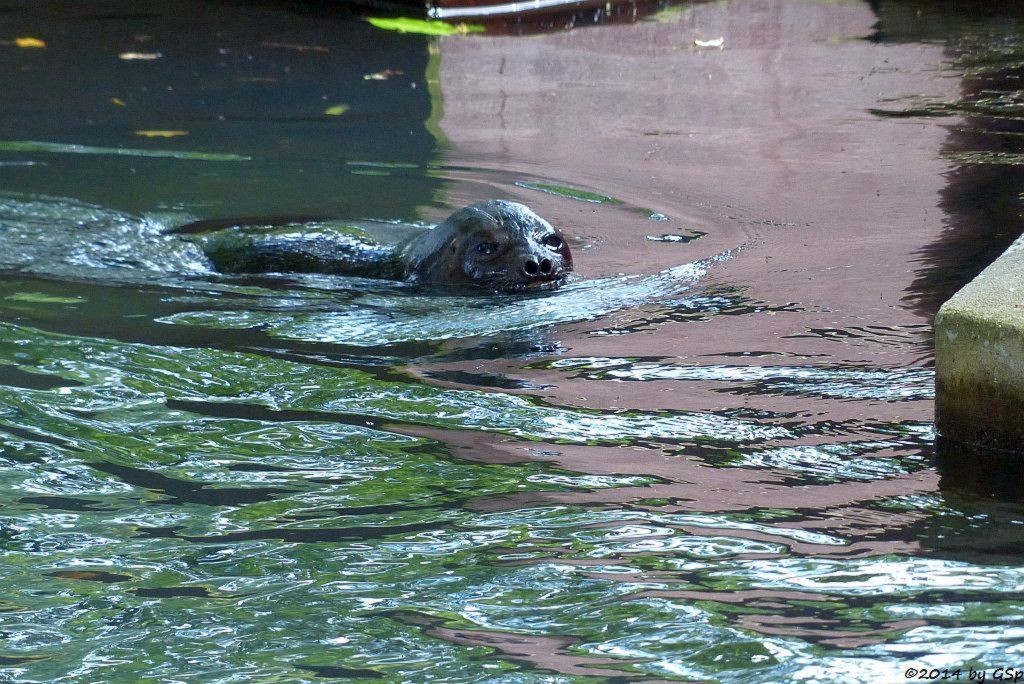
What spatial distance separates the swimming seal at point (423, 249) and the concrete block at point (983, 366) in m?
2.94

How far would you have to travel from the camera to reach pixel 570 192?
30.5 feet

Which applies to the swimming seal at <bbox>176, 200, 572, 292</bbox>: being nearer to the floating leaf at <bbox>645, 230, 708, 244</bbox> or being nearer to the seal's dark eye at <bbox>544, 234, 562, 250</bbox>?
the seal's dark eye at <bbox>544, 234, 562, 250</bbox>

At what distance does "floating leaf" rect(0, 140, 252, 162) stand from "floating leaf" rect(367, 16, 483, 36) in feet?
17.3

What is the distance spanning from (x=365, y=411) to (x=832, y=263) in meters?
3.05

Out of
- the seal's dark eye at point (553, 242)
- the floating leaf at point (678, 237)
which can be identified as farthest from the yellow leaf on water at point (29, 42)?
the seal's dark eye at point (553, 242)

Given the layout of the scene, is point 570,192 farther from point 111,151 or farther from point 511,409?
point 511,409

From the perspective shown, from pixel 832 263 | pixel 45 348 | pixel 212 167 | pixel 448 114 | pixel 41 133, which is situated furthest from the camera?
pixel 448 114

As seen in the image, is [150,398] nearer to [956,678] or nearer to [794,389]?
[794,389]

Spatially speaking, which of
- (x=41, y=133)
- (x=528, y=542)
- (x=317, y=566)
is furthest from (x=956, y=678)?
(x=41, y=133)

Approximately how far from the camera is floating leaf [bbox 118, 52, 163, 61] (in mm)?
13789

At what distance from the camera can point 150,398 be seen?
495 cm

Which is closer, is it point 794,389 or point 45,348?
point 794,389

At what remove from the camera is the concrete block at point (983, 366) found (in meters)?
4.23

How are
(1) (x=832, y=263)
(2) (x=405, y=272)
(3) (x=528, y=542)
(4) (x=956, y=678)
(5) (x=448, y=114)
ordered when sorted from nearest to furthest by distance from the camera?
(4) (x=956, y=678) → (3) (x=528, y=542) → (1) (x=832, y=263) → (2) (x=405, y=272) → (5) (x=448, y=114)
